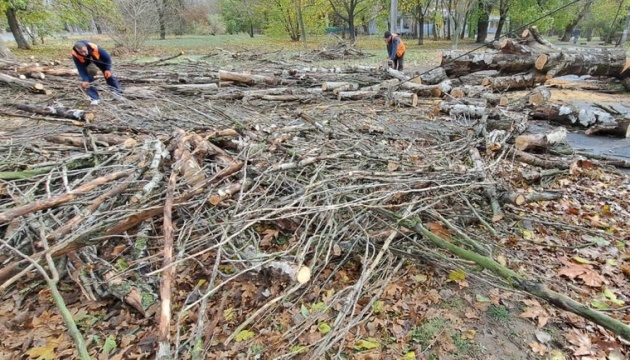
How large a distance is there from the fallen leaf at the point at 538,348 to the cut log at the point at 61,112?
6.46 metres

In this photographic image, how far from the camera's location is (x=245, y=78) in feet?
27.7

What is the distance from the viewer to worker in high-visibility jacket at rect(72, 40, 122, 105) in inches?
251

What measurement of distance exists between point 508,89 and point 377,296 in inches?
313

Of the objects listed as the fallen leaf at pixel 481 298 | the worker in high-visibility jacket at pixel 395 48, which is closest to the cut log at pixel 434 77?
the worker in high-visibility jacket at pixel 395 48

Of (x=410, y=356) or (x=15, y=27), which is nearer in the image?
(x=410, y=356)

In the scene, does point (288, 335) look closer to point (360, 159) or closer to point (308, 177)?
point (308, 177)

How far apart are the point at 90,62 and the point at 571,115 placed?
9153 millimetres

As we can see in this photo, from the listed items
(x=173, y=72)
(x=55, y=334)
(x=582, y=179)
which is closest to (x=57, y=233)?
(x=55, y=334)

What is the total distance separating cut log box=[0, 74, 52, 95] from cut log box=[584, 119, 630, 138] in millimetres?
10965

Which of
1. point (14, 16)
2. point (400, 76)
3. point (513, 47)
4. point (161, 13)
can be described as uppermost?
point (161, 13)

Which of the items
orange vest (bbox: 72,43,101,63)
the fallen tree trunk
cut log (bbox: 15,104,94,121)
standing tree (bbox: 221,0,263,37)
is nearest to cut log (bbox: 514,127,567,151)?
the fallen tree trunk

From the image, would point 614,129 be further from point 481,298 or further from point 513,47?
point 481,298

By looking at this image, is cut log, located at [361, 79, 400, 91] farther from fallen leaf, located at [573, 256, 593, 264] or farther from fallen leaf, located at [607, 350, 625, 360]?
fallen leaf, located at [607, 350, 625, 360]

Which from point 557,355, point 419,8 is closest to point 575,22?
point 419,8
